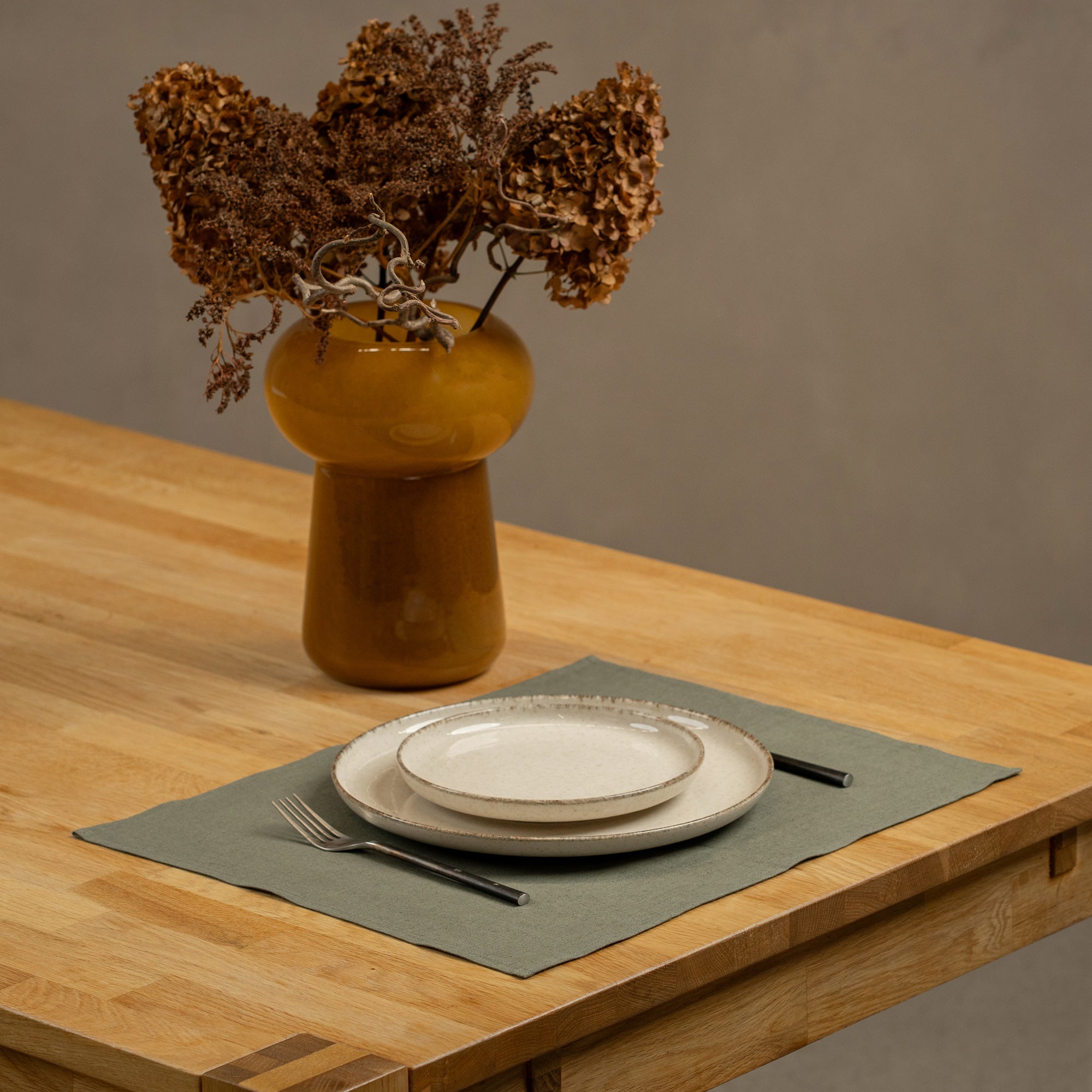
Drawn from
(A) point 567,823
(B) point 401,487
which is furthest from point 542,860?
(B) point 401,487

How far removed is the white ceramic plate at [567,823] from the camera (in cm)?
115

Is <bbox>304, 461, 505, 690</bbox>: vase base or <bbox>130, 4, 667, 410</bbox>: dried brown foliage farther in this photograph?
<bbox>304, 461, 505, 690</bbox>: vase base

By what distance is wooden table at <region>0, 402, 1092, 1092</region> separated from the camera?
988 mm

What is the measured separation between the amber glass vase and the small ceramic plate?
181 mm

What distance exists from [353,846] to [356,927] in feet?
0.32

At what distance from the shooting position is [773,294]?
380 centimetres

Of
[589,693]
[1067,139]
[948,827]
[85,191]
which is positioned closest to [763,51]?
[1067,139]

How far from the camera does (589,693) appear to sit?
4.86 feet

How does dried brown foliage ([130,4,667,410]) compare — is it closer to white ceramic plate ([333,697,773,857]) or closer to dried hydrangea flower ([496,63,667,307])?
dried hydrangea flower ([496,63,667,307])

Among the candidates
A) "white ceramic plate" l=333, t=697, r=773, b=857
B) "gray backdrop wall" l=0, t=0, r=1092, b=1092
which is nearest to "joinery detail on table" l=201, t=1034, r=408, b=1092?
"white ceramic plate" l=333, t=697, r=773, b=857

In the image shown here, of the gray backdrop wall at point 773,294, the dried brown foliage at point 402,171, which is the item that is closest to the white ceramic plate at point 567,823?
the dried brown foliage at point 402,171

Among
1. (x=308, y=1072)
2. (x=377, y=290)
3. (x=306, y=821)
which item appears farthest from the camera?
(x=377, y=290)

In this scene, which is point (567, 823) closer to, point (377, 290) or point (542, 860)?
point (542, 860)

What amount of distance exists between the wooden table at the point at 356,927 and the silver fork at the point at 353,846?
0.23ft
